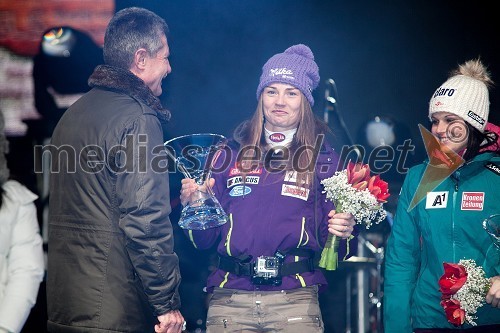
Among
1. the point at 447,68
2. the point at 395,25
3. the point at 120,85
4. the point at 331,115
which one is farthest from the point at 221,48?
the point at 120,85

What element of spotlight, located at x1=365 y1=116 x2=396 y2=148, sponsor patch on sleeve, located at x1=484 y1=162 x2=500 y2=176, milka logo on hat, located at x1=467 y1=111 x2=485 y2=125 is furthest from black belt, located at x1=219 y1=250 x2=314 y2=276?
spotlight, located at x1=365 y1=116 x2=396 y2=148

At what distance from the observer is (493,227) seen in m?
3.45

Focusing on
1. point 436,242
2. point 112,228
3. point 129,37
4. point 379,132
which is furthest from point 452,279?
point 379,132

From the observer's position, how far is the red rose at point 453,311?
10.9 ft

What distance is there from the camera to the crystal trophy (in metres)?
3.44

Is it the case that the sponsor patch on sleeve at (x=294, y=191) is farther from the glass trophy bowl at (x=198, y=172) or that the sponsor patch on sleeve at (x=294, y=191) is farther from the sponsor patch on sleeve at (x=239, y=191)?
the glass trophy bowl at (x=198, y=172)

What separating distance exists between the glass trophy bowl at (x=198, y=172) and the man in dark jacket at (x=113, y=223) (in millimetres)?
265

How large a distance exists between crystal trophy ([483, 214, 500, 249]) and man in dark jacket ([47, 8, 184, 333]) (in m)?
1.64

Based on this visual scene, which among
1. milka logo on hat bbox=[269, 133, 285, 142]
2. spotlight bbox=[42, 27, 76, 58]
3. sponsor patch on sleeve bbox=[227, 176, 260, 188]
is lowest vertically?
sponsor patch on sleeve bbox=[227, 176, 260, 188]

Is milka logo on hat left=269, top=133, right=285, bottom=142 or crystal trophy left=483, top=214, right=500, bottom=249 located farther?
milka logo on hat left=269, top=133, right=285, bottom=142

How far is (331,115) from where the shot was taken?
6.22 m

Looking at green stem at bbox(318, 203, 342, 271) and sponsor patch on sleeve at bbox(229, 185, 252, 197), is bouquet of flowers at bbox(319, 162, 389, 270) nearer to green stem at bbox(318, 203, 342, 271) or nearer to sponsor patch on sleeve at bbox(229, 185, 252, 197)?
green stem at bbox(318, 203, 342, 271)

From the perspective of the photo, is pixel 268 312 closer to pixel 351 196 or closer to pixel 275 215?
pixel 275 215

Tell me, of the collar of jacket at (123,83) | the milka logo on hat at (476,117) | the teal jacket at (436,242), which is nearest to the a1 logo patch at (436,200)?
the teal jacket at (436,242)
